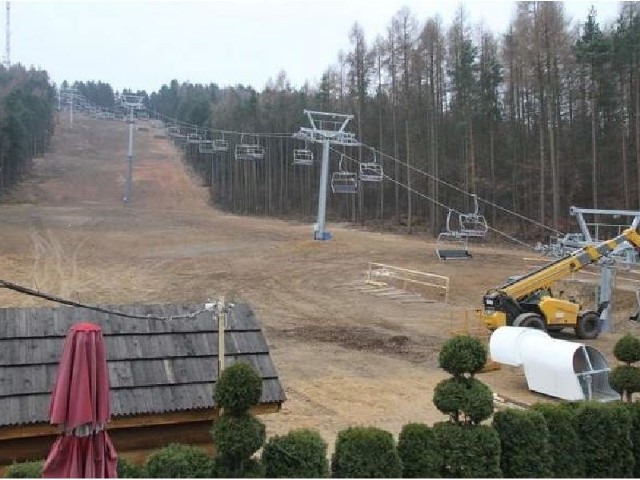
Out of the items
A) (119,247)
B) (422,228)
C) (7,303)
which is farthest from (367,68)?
(7,303)

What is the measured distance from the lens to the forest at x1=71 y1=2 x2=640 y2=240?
3625cm

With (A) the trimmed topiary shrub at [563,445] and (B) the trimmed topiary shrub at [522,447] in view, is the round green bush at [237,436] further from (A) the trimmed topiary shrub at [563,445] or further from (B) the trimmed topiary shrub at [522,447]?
(A) the trimmed topiary shrub at [563,445]

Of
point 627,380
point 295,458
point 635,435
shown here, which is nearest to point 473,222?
point 627,380

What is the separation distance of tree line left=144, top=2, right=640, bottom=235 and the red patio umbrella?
31419 millimetres

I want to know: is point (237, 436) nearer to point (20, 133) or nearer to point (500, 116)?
point (500, 116)

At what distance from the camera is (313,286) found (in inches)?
979

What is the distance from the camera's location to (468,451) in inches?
229

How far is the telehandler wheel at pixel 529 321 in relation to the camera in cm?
1630

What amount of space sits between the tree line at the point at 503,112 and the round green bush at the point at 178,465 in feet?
102

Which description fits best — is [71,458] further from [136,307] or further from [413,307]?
[413,307]

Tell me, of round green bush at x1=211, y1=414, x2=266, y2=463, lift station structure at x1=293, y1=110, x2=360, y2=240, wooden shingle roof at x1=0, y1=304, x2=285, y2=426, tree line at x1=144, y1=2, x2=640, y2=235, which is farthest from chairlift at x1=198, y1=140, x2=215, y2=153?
round green bush at x1=211, y1=414, x2=266, y2=463

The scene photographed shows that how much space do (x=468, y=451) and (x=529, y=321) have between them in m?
11.3

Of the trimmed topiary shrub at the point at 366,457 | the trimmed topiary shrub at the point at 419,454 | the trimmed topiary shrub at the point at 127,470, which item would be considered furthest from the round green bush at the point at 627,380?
the trimmed topiary shrub at the point at 127,470

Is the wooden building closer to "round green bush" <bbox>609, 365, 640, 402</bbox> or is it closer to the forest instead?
"round green bush" <bbox>609, 365, 640, 402</bbox>
